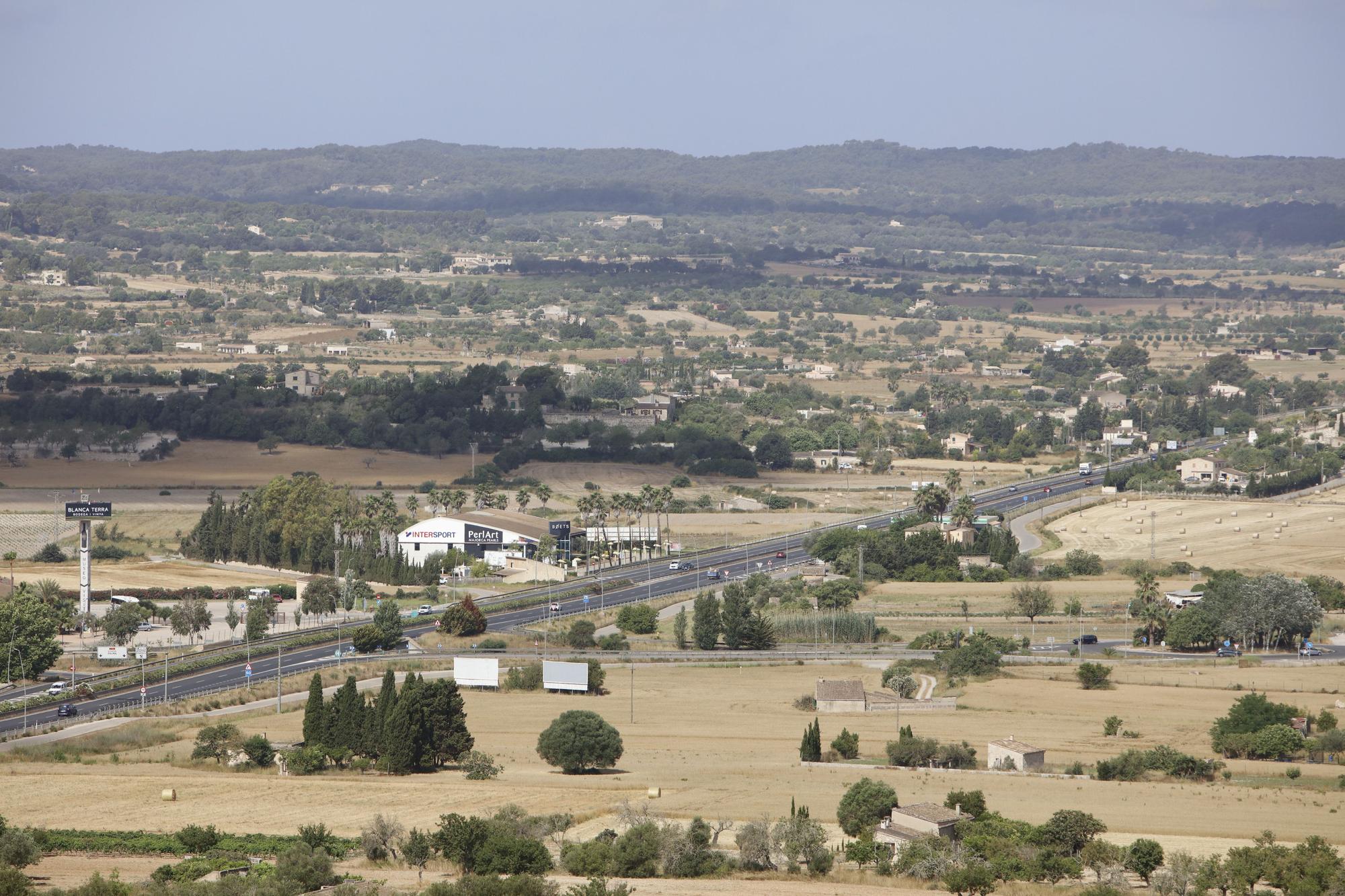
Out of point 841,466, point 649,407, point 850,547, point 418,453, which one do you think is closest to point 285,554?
point 850,547

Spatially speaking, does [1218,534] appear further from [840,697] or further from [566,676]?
[566,676]

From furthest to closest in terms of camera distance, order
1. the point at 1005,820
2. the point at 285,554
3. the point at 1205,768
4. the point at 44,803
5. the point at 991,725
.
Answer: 1. the point at 285,554
2. the point at 991,725
3. the point at 1205,768
4. the point at 44,803
5. the point at 1005,820

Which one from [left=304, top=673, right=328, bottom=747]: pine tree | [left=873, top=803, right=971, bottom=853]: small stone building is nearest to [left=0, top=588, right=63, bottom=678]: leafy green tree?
[left=304, top=673, right=328, bottom=747]: pine tree

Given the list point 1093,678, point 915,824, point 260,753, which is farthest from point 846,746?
point 260,753

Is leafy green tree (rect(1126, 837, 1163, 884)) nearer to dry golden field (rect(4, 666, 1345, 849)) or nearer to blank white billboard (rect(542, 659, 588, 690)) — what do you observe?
dry golden field (rect(4, 666, 1345, 849))

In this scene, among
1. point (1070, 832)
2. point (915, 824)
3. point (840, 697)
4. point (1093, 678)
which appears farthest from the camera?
point (1093, 678)

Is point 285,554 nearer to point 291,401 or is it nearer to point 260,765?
point 260,765
